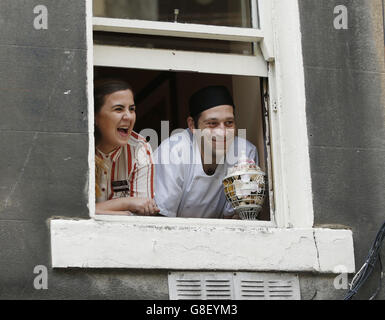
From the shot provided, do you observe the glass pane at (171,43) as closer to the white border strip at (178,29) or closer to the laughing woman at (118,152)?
the white border strip at (178,29)

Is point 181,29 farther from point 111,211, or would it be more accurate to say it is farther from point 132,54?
point 111,211

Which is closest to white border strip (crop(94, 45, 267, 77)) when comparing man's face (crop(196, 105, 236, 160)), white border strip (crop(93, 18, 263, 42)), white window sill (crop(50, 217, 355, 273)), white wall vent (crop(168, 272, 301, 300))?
white border strip (crop(93, 18, 263, 42))

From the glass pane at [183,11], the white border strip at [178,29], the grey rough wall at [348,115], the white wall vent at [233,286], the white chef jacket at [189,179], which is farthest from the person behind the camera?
the white chef jacket at [189,179]

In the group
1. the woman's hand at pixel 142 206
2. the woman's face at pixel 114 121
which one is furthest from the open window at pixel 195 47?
the woman's hand at pixel 142 206

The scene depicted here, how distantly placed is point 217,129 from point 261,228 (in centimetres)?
100

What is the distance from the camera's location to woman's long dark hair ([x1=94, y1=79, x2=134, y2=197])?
7535 millimetres

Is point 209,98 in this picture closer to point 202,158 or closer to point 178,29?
point 202,158

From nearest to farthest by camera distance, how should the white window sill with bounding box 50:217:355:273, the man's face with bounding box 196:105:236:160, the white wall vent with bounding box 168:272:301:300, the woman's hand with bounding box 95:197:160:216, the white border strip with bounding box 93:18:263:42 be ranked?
1. the white window sill with bounding box 50:217:355:273
2. the white wall vent with bounding box 168:272:301:300
3. the woman's hand with bounding box 95:197:160:216
4. the white border strip with bounding box 93:18:263:42
5. the man's face with bounding box 196:105:236:160

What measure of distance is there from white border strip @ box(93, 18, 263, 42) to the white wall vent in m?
1.61

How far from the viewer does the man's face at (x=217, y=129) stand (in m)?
7.94

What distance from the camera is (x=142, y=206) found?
24.4 ft

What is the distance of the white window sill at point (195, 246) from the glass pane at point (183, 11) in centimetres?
136

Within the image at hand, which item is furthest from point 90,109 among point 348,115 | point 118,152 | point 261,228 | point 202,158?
point 348,115

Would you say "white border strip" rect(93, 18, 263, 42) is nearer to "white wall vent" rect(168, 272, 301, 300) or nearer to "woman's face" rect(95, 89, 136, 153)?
"woman's face" rect(95, 89, 136, 153)
